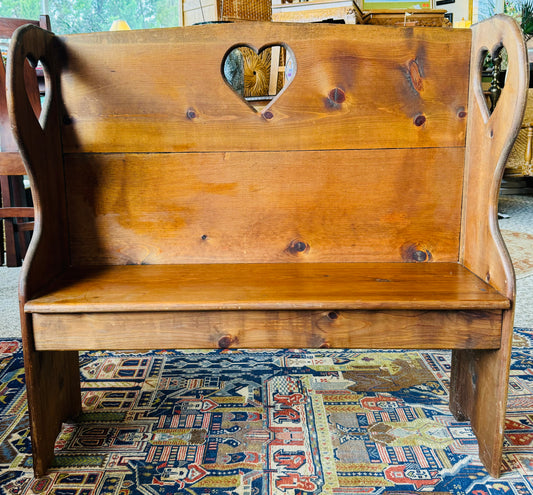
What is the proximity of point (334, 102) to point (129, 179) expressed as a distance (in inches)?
21.5

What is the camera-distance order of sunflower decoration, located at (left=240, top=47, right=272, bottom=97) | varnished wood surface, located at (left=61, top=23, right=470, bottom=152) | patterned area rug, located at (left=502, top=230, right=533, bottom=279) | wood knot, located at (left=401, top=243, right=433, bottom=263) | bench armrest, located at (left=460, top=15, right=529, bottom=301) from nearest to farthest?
bench armrest, located at (left=460, top=15, right=529, bottom=301)
varnished wood surface, located at (left=61, top=23, right=470, bottom=152)
wood knot, located at (left=401, top=243, right=433, bottom=263)
patterned area rug, located at (left=502, top=230, right=533, bottom=279)
sunflower decoration, located at (left=240, top=47, right=272, bottom=97)

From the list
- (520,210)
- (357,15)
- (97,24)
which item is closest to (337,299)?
(357,15)

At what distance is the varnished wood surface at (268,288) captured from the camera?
1.08 meters

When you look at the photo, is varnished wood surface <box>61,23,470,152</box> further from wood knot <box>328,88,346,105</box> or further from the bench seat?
the bench seat

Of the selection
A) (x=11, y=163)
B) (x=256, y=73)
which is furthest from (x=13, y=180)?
(x=256, y=73)

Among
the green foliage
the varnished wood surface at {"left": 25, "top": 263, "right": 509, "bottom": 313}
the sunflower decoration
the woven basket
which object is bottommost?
the varnished wood surface at {"left": 25, "top": 263, "right": 509, "bottom": 313}

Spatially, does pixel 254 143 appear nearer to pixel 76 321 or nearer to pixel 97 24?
pixel 76 321

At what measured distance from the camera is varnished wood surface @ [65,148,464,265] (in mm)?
1350

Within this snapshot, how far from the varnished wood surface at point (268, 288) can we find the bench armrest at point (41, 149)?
6 cm

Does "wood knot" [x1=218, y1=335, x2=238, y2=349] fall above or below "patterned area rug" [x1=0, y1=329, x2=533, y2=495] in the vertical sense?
above

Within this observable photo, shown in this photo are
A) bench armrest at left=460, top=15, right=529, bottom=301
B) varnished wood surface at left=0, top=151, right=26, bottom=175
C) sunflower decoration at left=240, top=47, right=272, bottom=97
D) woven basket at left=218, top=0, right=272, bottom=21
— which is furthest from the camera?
woven basket at left=218, top=0, right=272, bottom=21

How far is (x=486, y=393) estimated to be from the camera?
1219mm

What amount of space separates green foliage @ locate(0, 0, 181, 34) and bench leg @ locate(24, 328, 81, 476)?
5400 millimetres

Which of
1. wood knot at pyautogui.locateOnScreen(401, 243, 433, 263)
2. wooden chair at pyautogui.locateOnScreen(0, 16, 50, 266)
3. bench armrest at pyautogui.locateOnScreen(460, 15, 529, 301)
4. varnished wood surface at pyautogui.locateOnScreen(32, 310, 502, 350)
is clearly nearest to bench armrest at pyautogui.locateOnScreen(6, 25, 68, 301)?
varnished wood surface at pyautogui.locateOnScreen(32, 310, 502, 350)
